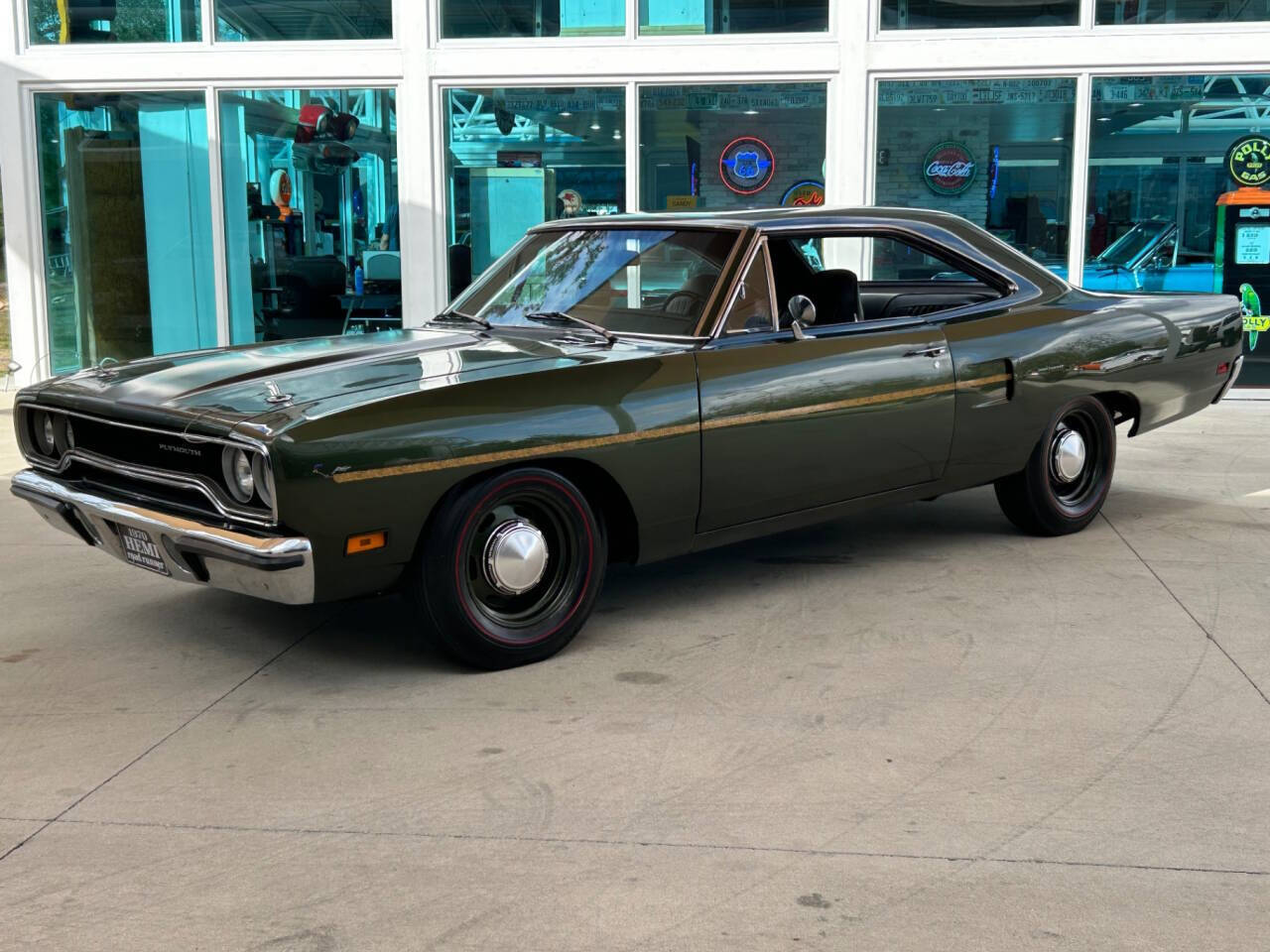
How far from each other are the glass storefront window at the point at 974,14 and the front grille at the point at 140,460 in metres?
8.68

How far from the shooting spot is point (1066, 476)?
660 centimetres

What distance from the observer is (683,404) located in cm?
501

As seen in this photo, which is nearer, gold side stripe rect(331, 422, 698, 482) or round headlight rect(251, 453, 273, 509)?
round headlight rect(251, 453, 273, 509)

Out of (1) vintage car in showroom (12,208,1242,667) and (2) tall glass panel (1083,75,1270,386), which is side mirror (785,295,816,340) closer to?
(1) vintage car in showroom (12,208,1242,667)

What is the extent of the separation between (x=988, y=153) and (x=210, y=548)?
9110 mm

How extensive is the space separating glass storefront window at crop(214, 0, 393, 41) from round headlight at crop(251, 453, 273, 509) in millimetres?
8822

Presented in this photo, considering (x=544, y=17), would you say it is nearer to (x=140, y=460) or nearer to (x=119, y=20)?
(x=119, y=20)

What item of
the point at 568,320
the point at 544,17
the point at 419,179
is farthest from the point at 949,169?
the point at 568,320

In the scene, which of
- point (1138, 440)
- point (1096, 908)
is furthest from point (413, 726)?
point (1138, 440)

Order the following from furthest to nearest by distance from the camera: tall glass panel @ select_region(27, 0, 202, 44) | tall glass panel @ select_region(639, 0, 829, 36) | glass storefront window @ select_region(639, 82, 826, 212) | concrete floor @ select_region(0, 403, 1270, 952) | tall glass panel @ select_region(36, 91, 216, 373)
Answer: tall glass panel @ select_region(36, 91, 216, 373), tall glass panel @ select_region(27, 0, 202, 44), glass storefront window @ select_region(639, 82, 826, 212), tall glass panel @ select_region(639, 0, 829, 36), concrete floor @ select_region(0, 403, 1270, 952)

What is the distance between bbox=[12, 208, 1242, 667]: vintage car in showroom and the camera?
14.2 ft

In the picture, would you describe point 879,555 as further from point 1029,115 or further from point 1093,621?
point 1029,115

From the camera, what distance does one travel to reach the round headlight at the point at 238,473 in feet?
14.0

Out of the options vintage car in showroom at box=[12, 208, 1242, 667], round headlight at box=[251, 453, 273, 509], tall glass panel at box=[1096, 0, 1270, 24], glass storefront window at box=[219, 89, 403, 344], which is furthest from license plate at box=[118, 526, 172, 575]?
tall glass panel at box=[1096, 0, 1270, 24]
